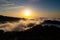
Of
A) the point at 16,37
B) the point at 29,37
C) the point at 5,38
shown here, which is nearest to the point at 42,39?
the point at 29,37

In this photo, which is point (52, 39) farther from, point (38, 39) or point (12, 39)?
point (12, 39)

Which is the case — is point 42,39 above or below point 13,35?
below

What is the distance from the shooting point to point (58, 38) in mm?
31031

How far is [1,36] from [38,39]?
7646 mm

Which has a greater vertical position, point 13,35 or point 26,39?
point 13,35

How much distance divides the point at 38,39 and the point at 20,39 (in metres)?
3.68

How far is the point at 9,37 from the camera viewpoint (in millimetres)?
28359

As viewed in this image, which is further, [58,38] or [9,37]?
[58,38]

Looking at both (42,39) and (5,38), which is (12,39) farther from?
(42,39)

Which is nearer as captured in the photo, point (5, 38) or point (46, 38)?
point (5, 38)

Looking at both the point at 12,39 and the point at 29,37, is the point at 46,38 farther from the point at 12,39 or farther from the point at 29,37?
the point at 12,39

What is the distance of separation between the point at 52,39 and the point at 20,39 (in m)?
6.94

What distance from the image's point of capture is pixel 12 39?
2777 cm

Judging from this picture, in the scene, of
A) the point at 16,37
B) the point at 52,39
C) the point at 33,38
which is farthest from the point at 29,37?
the point at 52,39
